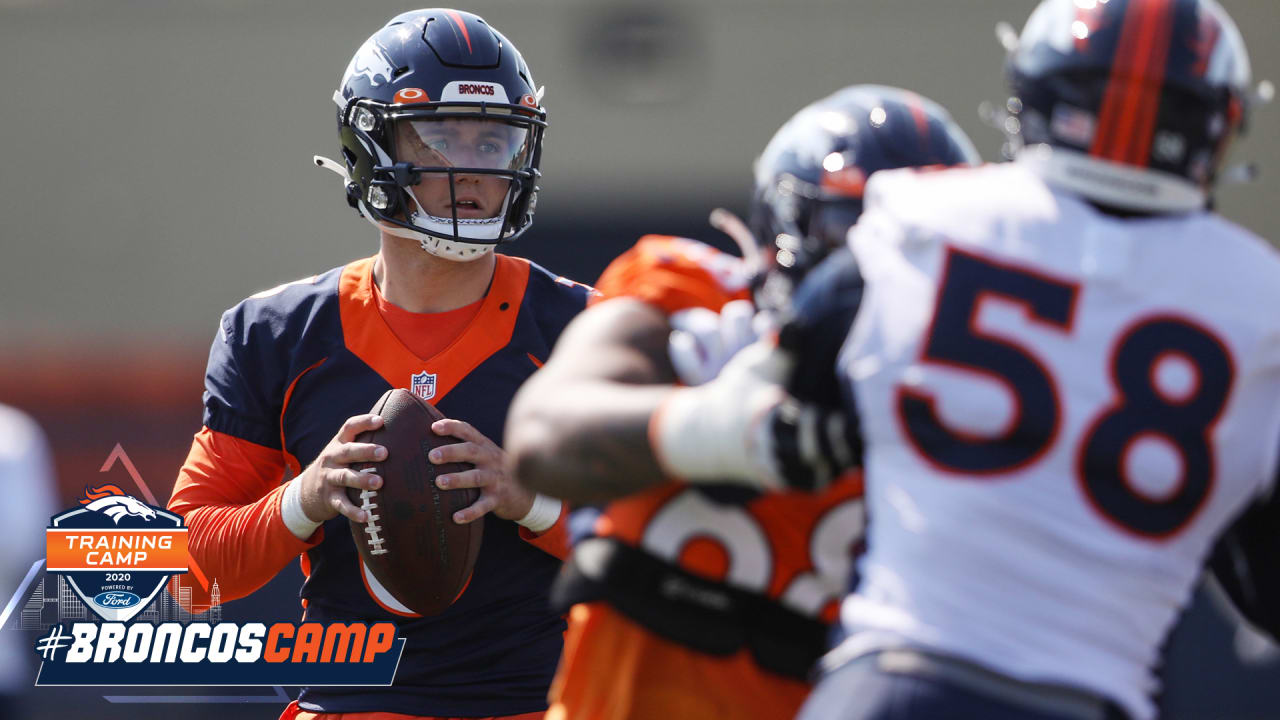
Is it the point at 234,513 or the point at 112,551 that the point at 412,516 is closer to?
the point at 234,513

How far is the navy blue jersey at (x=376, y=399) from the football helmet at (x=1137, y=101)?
1603 mm

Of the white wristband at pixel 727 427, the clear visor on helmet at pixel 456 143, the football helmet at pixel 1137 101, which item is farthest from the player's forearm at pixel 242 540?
the football helmet at pixel 1137 101

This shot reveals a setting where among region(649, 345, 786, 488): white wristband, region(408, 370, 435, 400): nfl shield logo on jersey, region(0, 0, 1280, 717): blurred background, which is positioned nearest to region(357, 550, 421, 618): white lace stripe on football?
region(408, 370, 435, 400): nfl shield logo on jersey

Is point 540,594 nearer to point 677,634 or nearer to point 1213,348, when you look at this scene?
point 677,634

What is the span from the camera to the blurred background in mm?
10617

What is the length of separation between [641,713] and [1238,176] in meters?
1.15

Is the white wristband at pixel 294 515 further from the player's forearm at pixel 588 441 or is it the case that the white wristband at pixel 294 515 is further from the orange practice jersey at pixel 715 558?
the player's forearm at pixel 588 441

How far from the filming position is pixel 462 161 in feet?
11.3

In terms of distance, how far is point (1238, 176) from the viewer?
2150mm

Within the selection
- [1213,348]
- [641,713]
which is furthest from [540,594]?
[1213,348]

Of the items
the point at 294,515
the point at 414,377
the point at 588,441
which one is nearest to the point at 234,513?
the point at 294,515

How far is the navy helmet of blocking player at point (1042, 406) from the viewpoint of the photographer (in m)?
1.76

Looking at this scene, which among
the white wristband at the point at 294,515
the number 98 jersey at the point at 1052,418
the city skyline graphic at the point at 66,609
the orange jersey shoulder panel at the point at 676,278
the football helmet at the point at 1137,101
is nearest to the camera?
the number 98 jersey at the point at 1052,418

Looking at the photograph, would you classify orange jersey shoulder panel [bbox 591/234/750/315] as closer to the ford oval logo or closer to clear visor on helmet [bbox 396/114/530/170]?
clear visor on helmet [bbox 396/114/530/170]
